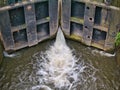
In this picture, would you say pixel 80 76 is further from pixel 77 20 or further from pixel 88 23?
pixel 77 20

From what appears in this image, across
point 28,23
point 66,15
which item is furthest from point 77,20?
point 28,23

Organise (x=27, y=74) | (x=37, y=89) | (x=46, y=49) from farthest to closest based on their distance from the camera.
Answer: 1. (x=46, y=49)
2. (x=27, y=74)
3. (x=37, y=89)

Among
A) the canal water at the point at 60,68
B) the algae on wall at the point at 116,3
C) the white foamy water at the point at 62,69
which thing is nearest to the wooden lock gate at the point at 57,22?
the algae on wall at the point at 116,3

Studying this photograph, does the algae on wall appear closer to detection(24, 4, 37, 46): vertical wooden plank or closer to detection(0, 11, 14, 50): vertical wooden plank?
detection(24, 4, 37, 46): vertical wooden plank

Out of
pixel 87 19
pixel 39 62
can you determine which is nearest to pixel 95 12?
pixel 87 19

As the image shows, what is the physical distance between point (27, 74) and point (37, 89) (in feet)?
4.40

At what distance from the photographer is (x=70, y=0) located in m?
14.0

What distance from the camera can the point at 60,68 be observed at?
516 inches

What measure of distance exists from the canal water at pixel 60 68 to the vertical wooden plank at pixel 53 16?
2.89 ft

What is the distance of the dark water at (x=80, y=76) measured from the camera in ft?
39.4

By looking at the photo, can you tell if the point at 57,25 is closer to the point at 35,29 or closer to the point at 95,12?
the point at 35,29

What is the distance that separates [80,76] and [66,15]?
452 centimetres

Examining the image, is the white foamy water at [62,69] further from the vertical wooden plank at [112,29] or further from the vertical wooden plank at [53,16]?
the vertical wooden plank at [112,29]

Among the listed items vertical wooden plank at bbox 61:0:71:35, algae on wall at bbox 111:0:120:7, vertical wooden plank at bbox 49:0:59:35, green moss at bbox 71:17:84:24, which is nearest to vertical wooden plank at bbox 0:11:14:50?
vertical wooden plank at bbox 49:0:59:35
